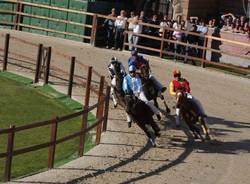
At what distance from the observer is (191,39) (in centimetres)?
2953

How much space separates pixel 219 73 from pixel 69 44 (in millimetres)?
6976

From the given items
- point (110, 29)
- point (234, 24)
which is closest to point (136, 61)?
point (110, 29)

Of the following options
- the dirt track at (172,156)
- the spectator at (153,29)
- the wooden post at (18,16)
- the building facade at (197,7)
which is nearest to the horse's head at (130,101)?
the dirt track at (172,156)

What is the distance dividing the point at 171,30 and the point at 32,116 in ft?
39.4

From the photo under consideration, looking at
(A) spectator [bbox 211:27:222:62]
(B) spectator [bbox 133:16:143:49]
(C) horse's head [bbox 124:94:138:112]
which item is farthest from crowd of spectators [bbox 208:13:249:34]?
(C) horse's head [bbox 124:94:138:112]

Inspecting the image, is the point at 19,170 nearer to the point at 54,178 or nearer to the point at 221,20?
the point at 54,178

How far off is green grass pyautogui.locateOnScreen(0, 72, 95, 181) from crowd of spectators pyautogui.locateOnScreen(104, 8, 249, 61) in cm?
769

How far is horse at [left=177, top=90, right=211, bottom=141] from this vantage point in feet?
55.6

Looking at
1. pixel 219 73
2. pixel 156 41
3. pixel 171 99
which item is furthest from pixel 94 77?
pixel 156 41

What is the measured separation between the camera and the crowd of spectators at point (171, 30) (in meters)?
29.5

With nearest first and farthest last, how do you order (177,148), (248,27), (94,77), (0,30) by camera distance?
1. (177,148)
2. (94,77)
3. (248,27)
4. (0,30)

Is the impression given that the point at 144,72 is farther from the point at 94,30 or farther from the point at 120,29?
the point at 94,30

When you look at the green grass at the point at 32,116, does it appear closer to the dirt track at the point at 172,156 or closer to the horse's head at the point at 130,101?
the dirt track at the point at 172,156

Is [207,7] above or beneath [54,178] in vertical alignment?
above
